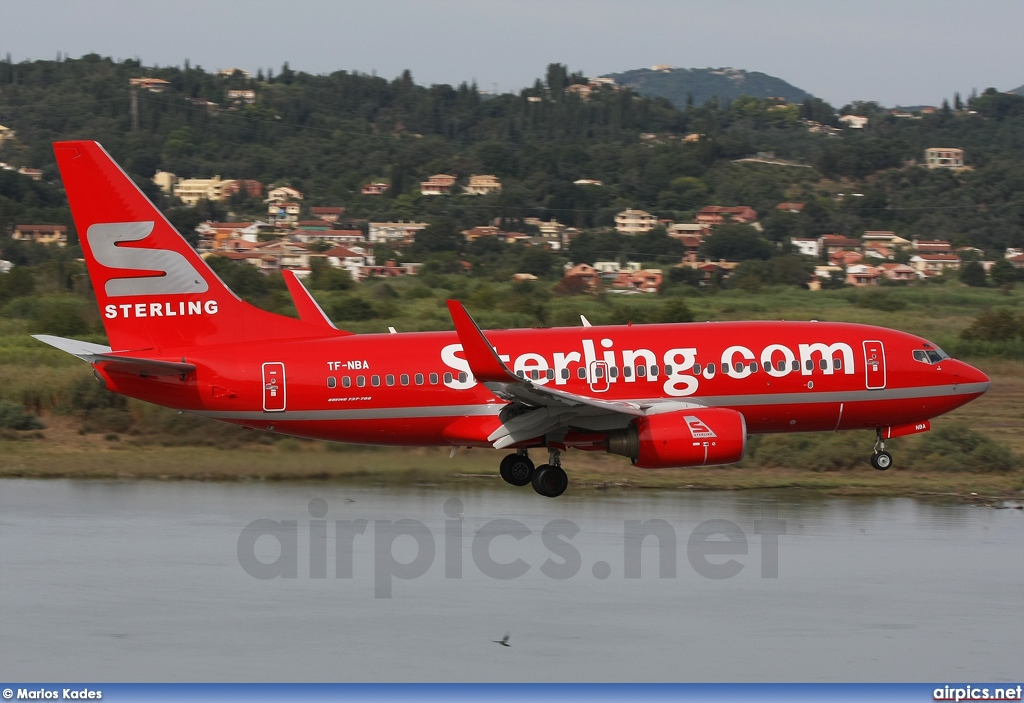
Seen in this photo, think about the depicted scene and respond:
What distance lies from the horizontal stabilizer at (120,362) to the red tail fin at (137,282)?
146cm

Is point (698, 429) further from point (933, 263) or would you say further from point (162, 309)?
point (933, 263)

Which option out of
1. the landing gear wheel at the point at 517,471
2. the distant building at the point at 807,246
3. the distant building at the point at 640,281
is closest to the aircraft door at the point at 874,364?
the landing gear wheel at the point at 517,471

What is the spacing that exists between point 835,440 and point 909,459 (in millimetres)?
3274

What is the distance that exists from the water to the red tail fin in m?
7.88

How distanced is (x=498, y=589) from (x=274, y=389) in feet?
32.5

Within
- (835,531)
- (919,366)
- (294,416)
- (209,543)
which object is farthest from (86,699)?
(835,531)

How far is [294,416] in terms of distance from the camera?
119ft

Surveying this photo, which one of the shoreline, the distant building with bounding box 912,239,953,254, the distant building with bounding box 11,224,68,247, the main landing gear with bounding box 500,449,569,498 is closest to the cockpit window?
the main landing gear with bounding box 500,449,569,498

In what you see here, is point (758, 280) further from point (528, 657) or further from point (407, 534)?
point (528, 657)

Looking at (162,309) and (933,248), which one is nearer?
(162,309)

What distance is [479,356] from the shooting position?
32531mm

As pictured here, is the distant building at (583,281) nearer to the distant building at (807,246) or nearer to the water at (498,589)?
the distant building at (807,246)

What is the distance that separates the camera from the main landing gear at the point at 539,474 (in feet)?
119

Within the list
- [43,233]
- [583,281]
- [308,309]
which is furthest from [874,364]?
[43,233]
